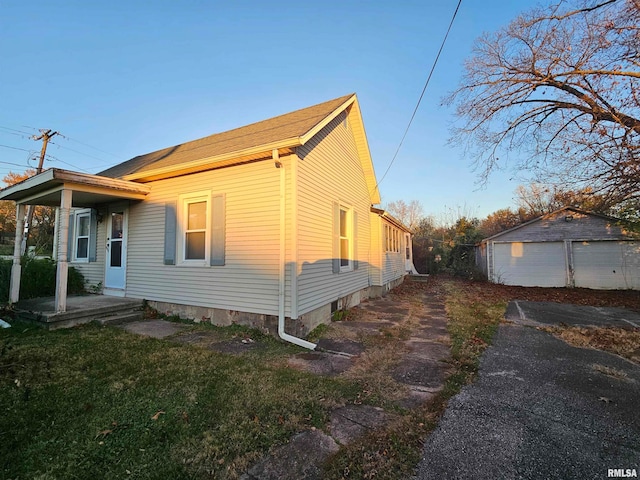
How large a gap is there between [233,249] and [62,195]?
362cm

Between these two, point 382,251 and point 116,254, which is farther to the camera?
point 382,251

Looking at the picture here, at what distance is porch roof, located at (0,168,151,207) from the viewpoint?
5508 millimetres

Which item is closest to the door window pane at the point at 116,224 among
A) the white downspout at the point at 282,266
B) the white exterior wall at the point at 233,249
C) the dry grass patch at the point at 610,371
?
the white exterior wall at the point at 233,249

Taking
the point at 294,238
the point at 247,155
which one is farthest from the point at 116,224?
the point at 294,238

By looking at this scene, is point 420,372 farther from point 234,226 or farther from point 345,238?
point 345,238

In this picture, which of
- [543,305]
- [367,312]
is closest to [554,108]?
[543,305]

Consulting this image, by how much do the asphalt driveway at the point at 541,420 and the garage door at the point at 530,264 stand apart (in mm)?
11502

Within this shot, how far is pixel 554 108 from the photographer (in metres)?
8.25

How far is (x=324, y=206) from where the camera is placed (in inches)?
256

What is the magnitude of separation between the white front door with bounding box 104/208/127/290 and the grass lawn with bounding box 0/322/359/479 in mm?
3100

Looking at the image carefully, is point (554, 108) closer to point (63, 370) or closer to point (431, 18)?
point (431, 18)

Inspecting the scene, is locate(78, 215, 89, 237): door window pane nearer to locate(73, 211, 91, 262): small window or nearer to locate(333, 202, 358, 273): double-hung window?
locate(73, 211, 91, 262): small window

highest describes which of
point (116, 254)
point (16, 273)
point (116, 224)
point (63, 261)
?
point (116, 224)

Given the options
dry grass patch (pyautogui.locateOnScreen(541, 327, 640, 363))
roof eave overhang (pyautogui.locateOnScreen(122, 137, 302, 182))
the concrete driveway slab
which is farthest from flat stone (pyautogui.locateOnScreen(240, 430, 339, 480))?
the concrete driveway slab
